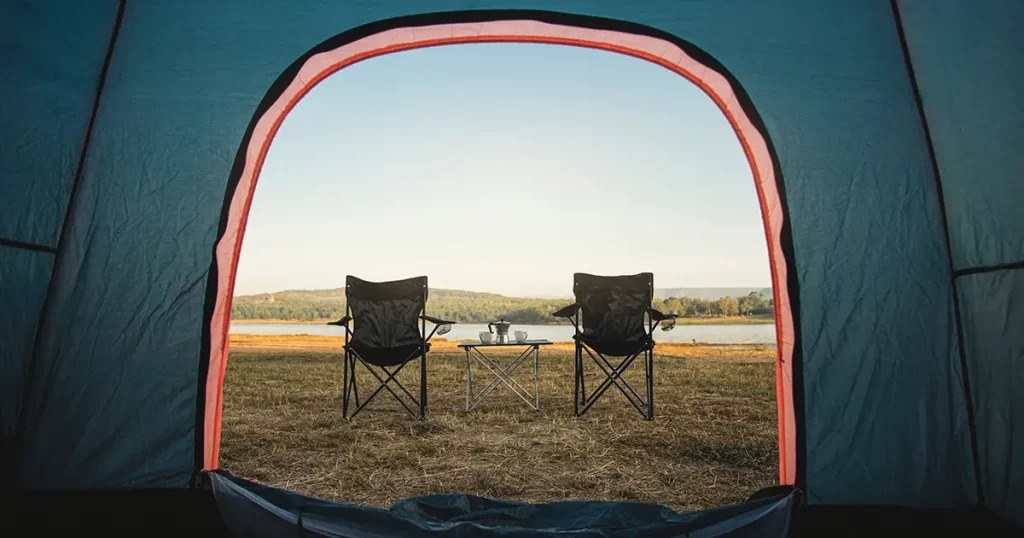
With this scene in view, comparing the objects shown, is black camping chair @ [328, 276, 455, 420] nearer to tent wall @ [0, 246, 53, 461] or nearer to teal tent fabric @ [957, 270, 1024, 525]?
tent wall @ [0, 246, 53, 461]

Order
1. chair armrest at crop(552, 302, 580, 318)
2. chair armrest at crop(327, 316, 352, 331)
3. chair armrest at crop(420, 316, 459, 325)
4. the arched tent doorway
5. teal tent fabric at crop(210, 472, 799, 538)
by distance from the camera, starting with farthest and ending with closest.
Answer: chair armrest at crop(552, 302, 580, 318) → chair armrest at crop(420, 316, 459, 325) → chair armrest at crop(327, 316, 352, 331) → the arched tent doorway → teal tent fabric at crop(210, 472, 799, 538)

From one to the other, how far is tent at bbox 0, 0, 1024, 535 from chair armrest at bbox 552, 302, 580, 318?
5.94 feet

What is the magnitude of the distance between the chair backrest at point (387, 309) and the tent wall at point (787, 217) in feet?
5.26

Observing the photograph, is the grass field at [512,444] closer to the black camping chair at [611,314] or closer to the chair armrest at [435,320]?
the black camping chair at [611,314]

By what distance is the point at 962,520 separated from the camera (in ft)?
4.98

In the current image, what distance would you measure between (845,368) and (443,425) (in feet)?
7.19

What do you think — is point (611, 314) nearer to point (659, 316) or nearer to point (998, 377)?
point (659, 316)

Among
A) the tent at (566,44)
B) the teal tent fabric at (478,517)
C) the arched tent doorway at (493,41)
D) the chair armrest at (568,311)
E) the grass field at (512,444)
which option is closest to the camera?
the teal tent fabric at (478,517)

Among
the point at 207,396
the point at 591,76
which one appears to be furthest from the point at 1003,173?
the point at 591,76

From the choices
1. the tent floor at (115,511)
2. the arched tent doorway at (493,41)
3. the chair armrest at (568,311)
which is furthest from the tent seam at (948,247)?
the tent floor at (115,511)

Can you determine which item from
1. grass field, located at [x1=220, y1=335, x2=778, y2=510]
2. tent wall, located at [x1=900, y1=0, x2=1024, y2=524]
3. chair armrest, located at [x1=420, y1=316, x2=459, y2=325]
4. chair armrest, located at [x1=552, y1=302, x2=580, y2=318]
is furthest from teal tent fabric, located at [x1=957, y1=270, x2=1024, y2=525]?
chair armrest, located at [x1=420, y1=316, x2=459, y2=325]

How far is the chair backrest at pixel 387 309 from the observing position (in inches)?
131

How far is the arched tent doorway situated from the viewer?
172 centimetres

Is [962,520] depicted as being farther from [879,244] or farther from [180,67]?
[180,67]
